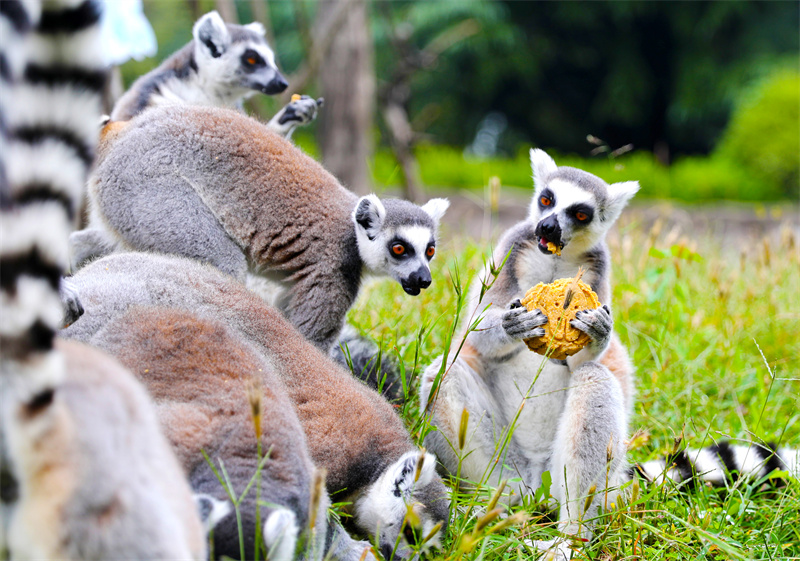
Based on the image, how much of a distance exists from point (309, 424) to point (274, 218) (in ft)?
4.18

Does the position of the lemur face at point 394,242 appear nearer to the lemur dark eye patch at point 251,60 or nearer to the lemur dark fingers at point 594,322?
the lemur dark fingers at point 594,322

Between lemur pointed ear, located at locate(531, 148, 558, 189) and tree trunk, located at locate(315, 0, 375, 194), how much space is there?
5.00 metres

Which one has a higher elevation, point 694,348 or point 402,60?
point 402,60

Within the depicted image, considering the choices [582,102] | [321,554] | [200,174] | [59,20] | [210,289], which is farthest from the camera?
[582,102]

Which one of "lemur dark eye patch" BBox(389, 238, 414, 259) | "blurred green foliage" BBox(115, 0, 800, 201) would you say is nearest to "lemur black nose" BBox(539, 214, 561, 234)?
→ "lemur dark eye patch" BBox(389, 238, 414, 259)

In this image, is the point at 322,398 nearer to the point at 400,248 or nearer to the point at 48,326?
the point at 400,248

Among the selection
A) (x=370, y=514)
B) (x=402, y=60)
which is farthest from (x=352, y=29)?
(x=370, y=514)

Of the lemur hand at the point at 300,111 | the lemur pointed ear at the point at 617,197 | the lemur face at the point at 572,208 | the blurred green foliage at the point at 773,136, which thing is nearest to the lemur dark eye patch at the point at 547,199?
the lemur face at the point at 572,208

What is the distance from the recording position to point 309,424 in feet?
8.50

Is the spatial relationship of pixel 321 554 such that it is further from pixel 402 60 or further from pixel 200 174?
pixel 402 60

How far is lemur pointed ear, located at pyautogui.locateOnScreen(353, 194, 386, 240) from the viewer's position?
3.68m

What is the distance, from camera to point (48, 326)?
1.46m

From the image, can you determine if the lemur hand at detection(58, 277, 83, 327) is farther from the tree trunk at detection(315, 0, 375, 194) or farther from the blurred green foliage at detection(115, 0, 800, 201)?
the blurred green foliage at detection(115, 0, 800, 201)

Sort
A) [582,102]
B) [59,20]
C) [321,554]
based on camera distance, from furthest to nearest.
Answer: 1. [582,102]
2. [321,554]
3. [59,20]
